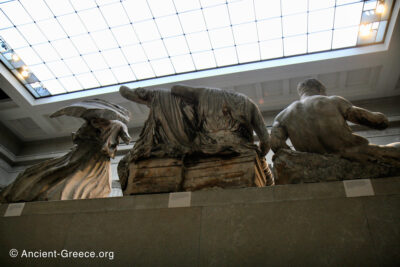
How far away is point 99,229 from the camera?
333 centimetres

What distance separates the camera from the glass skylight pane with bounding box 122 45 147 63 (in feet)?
46.0

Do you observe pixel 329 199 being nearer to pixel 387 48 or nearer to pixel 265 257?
pixel 265 257

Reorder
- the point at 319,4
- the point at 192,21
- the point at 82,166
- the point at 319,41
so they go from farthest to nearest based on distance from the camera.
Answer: the point at 319,41, the point at 192,21, the point at 319,4, the point at 82,166

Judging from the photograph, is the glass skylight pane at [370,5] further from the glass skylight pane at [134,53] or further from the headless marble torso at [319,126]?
the headless marble torso at [319,126]

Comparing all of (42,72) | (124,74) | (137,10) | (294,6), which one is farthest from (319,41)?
(42,72)

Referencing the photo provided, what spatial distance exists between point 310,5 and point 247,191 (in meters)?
11.1

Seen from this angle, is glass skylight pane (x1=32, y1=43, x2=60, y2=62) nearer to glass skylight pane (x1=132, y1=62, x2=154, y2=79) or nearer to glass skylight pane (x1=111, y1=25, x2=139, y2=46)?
glass skylight pane (x1=111, y1=25, x2=139, y2=46)

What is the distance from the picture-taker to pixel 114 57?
14.3 meters

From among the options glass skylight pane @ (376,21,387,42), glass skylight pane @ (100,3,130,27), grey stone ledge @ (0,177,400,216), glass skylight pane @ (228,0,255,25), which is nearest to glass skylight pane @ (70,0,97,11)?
glass skylight pane @ (100,3,130,27)

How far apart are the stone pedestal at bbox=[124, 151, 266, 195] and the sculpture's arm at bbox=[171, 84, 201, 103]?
40.9 inches

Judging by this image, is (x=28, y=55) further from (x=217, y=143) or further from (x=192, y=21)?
(x=217, y=143)

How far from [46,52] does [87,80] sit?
6.76 feet

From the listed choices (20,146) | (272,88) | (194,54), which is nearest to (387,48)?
(272,88)

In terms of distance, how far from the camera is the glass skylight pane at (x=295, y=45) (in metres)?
13.2
